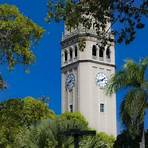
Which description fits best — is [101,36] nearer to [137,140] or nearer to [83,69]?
[137,140]

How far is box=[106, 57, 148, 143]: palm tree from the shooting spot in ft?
100

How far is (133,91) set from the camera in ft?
101

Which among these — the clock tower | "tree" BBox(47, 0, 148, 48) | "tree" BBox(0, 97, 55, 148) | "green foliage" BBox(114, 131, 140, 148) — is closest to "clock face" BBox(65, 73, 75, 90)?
the clock tower

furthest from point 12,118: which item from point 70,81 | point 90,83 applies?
point 70,81

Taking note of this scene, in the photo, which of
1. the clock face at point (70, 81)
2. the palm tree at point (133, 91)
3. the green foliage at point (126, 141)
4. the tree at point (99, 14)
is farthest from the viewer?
the clock face at point (70, 81)

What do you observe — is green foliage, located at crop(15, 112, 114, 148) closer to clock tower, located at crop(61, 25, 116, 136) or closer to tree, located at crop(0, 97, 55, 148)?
tree, located at crop(0, 97, 55, 148)

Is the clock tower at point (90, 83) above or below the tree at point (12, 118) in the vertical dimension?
above

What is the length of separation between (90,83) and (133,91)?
73.4 meters

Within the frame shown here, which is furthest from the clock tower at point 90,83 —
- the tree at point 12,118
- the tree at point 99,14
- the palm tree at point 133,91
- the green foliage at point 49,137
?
the tree at point 99,14

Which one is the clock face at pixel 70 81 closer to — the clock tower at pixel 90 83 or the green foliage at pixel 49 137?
the clock tower at pixel 90 83

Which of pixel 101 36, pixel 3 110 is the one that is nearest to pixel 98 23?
pixel 101 36

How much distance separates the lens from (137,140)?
109ft

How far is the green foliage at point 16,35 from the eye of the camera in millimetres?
26312

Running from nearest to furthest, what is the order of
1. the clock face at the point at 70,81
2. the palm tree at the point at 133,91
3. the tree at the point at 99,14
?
the tree at the point at 99,14 < the palm tree at the point at 133,91 < the clock face at the point at 70,81
